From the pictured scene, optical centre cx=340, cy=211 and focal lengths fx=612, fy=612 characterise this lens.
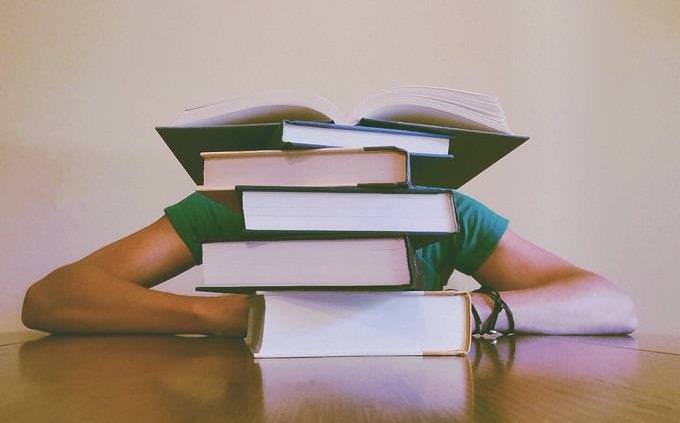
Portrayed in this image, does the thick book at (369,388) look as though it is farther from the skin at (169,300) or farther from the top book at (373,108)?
the skin at (169,300)

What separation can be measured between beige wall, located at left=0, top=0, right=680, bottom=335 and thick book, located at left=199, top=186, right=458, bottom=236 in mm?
923

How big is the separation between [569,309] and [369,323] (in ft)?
1.54

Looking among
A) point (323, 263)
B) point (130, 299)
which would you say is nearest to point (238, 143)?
point (323, 263)

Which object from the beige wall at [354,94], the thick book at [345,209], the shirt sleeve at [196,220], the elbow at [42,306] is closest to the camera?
the thick book at [345,209]

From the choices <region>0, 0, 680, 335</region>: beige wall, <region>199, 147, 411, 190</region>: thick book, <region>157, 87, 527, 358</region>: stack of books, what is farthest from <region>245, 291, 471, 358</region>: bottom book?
<region>0, 0, 680, 335</region>: beige wall

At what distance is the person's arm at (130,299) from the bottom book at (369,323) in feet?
0.90

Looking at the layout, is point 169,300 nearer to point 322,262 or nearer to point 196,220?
point 196,220

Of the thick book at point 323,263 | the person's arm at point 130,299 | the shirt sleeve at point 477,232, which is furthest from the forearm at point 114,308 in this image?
the shirt sleeve at point 477,232

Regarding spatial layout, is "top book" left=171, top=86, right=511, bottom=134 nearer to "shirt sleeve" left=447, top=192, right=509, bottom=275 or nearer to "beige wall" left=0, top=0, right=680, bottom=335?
"shirt sleeve" left=447, top=192, right=509, bottom=275

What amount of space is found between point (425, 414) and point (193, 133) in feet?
1.25

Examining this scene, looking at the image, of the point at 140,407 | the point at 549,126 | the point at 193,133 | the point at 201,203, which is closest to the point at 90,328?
the point at 201,203

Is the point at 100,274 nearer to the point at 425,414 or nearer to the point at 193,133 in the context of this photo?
the point at 193,133

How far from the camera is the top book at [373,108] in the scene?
0.56 m

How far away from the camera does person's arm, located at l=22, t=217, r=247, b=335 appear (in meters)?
0.84
